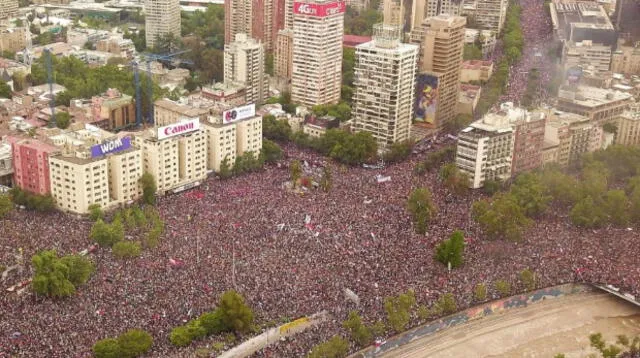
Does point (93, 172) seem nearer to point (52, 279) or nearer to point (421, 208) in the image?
point (52, 279)

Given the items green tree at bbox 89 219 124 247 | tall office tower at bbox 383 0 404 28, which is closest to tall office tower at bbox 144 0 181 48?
tall office tower at bbox 383 0 404 28

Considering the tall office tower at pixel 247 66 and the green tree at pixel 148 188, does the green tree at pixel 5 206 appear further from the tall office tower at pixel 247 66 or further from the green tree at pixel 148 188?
the tall office tower at pixel 247 66

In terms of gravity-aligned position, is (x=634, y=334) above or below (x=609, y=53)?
below

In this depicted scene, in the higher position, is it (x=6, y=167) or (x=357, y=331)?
(x=6, y=167)

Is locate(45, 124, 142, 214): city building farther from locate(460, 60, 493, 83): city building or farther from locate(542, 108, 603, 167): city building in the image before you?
locate(460, 60, 493, 83): city building

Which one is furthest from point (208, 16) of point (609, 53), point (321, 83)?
point (609, 53)

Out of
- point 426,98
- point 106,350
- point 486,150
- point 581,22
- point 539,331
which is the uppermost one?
point 581,22

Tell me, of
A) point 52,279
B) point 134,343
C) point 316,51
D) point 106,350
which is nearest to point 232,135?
point 316,51

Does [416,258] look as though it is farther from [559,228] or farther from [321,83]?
[321,83]
